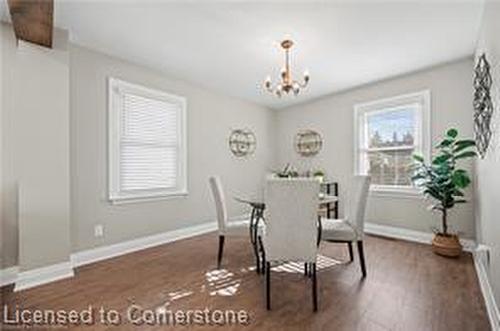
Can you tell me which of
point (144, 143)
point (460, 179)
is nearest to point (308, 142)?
point (460, 179)

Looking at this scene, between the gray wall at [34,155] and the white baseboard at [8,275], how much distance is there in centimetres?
6

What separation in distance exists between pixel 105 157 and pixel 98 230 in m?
0.90

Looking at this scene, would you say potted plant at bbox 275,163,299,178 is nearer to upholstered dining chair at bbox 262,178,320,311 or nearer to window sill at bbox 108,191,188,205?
upholstered dining chair at bbox 262,178,320,311

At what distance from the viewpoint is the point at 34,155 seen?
8.82 ft

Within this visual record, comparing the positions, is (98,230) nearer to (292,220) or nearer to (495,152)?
(292,220)

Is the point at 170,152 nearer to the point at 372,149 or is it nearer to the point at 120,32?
the point at 120,32

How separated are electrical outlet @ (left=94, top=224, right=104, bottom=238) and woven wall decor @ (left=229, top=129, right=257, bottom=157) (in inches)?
100.0

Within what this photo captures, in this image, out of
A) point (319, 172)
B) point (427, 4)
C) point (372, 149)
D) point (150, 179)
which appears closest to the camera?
point (427, 4)

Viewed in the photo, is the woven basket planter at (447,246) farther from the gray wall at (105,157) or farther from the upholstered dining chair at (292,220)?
the gray wall at (105,157)

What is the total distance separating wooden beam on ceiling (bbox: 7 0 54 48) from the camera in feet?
7.02

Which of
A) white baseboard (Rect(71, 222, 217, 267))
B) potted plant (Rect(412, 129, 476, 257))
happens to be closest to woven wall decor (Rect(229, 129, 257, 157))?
white baseboard (Rect(71, 222, 217, 267))

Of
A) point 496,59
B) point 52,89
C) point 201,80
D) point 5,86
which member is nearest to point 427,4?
point 496,59

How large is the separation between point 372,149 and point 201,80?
3055mm

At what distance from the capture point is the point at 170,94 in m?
4.20
